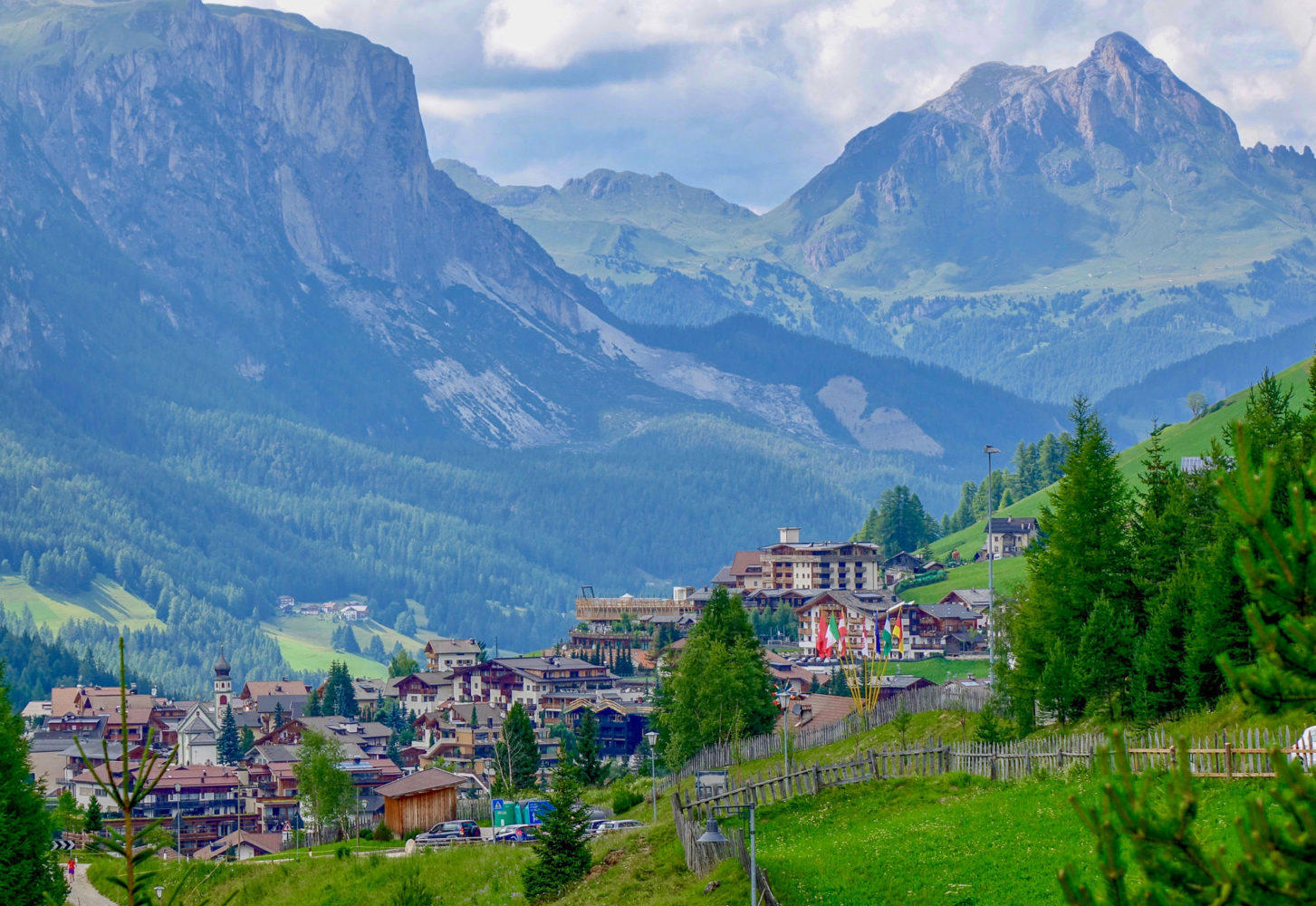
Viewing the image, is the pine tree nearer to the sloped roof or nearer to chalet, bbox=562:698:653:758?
the sloped roof

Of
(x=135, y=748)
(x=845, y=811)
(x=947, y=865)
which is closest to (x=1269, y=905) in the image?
(x=947, y=865)

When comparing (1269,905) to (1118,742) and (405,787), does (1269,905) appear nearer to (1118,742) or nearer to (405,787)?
(1118,742)

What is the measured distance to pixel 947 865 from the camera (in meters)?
41.6

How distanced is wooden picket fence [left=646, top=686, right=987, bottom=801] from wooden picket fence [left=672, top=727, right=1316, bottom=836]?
34.8ft

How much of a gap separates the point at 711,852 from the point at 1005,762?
10.7 metres

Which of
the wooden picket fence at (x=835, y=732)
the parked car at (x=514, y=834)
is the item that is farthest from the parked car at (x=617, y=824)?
the wooden picket fence at (x=835, y=732)

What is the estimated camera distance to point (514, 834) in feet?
254

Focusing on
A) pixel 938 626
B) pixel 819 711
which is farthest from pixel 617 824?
pixel 938 626

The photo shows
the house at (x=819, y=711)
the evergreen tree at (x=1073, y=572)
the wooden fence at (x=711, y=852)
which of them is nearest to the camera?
the wooden fence at (x=711, y=852)

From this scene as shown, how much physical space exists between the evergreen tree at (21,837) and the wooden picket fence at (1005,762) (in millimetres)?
20242

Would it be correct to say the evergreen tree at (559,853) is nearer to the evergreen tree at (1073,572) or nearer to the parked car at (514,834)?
the parked car at (514,834)

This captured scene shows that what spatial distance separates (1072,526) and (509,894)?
1060 inches

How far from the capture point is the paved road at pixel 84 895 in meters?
59.4

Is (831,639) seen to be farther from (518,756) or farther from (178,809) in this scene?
(178,809)
